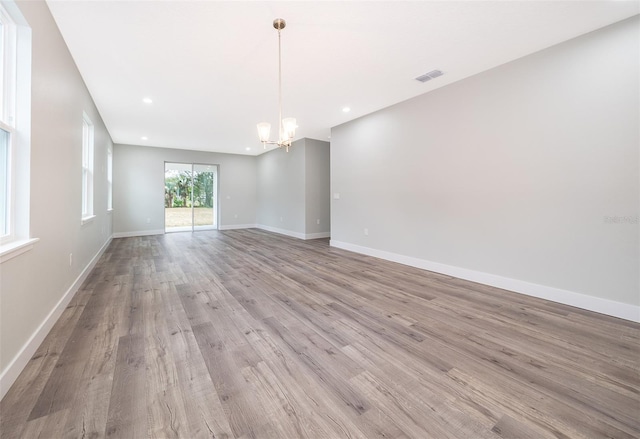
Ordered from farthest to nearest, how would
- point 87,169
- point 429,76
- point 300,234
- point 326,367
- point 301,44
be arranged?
1. point 300,234
2. point 87,169
3. point 429,76
4. point 301,44
5. point 326,367

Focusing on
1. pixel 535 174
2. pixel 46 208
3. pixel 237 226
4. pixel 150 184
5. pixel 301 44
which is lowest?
pixel 237 226

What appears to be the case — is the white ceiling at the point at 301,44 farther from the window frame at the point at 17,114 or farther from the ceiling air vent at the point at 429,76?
the window frame at the point at 17,114

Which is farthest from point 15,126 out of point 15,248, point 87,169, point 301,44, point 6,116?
point 87,169

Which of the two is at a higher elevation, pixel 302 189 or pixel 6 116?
pixel 302 189

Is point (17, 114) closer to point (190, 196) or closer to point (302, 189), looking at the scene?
point (302, 189)

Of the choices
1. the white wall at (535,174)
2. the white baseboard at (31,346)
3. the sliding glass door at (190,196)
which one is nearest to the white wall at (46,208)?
the white baseboard at (31,346)

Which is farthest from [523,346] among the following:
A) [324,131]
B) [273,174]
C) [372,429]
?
[273,174]

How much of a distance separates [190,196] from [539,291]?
8.67 metres

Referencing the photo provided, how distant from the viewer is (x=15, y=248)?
1502 mm

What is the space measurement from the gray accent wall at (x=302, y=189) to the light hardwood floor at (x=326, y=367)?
13.2ft

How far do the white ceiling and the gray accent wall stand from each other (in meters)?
2.60

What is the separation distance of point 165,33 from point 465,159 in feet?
12.0

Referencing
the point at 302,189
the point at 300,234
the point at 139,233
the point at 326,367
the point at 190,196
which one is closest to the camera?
the point at 326,367

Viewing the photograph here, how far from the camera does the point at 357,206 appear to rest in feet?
17.1
